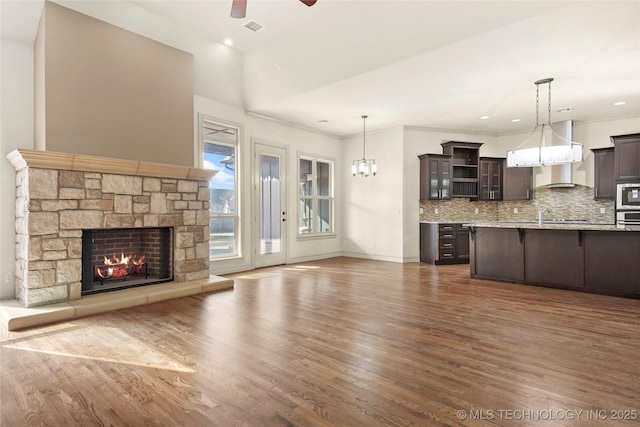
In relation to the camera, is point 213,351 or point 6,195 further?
point 6,195

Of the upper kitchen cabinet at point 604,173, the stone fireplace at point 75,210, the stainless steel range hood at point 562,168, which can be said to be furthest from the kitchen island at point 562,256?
the stone fireplace at point 75,210

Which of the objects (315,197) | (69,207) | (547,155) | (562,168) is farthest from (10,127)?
(562,168)

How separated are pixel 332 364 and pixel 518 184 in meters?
7.44

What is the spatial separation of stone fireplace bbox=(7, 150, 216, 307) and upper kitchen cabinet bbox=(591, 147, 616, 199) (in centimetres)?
772

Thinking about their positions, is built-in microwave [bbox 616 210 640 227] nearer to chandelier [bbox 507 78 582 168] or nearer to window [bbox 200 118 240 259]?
chandelier [bbox 507 78 582 168]

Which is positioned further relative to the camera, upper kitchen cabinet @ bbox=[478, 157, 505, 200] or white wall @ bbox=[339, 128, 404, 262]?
upper kitchen cabinet @ bbox=[478, 157, 505, 200]

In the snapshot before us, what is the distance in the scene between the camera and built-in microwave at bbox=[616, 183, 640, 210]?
638cm

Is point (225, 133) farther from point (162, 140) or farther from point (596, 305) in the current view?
point (596, 305)

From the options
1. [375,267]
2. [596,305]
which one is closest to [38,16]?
[375,267]

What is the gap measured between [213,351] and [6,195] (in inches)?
132

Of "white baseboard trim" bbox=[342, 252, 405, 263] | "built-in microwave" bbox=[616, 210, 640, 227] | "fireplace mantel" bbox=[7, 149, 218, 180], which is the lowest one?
"white baseboard trim" bbox=[342, 252, 405, 263]

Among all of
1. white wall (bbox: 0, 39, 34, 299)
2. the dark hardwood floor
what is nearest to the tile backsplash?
the dark hardwood floor

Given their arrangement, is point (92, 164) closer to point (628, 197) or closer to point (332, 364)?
point (332, 364)

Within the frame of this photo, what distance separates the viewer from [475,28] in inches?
153
